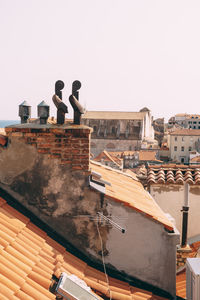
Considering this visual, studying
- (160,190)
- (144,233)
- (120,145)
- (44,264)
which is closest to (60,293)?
(44,264)

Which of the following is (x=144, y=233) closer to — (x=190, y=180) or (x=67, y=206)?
(x=67, y=206)

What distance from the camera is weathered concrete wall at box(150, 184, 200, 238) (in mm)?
6840

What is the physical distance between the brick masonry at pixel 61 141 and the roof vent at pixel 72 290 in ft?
4.52

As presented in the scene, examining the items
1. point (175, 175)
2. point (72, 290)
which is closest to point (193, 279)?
point (72, 290)

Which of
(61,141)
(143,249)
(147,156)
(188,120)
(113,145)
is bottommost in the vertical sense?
(147,156)

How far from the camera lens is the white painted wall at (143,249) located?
4.05 m

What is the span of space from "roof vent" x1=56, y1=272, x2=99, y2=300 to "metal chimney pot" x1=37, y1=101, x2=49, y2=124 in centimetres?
200

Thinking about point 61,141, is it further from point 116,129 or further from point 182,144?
point 116,129

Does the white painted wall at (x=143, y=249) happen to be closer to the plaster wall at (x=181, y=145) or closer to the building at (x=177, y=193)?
the building at (x=177, y=193)

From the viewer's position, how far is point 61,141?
399 cm

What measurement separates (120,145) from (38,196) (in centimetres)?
6863

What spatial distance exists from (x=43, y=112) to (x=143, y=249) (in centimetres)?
227

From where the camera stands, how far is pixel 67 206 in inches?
157

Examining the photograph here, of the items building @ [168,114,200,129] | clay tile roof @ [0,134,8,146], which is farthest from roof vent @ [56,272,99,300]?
building @ [168,114,200,129]
